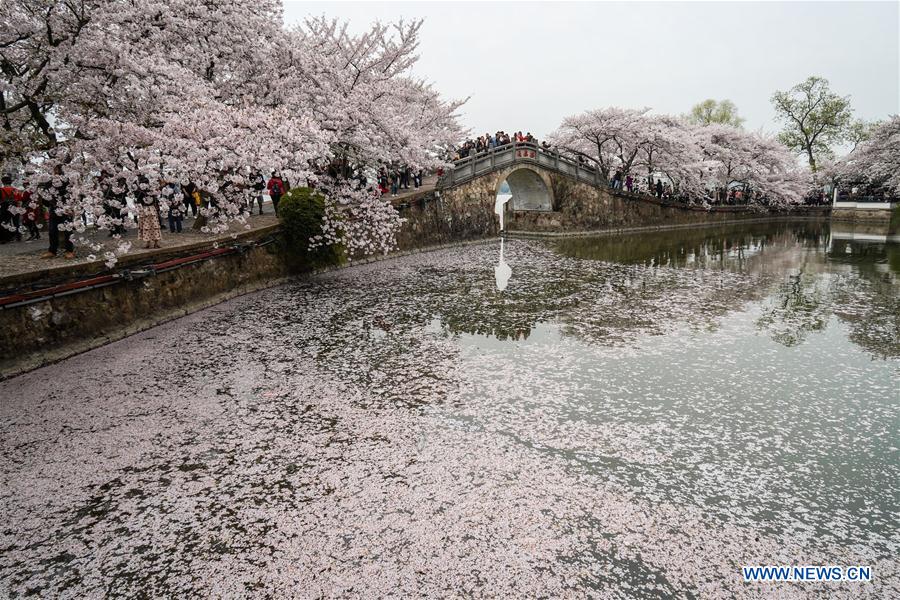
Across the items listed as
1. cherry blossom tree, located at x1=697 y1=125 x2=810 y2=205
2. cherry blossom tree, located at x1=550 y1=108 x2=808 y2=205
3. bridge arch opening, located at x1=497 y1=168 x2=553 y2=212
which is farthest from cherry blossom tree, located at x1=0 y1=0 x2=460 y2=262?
cherry blossom tree, located at x1=697 y1=125 x2=810 y2=205

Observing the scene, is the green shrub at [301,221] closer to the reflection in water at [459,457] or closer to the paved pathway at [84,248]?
the paved pathway at [84,248]

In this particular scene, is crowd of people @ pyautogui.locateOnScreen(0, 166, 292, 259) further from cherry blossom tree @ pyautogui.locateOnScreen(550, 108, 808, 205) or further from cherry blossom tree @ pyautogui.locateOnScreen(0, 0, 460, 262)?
cherry blossom tree @ pyautogui.locateOnScreen(550, 108, 808, 205)

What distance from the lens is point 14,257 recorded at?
10031mm

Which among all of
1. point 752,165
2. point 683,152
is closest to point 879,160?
point 752,165

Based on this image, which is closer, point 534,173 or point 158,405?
point 158,405

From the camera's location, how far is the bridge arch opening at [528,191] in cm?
2902

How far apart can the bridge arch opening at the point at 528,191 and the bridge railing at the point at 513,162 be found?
96 cm

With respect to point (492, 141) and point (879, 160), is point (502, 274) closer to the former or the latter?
point (492, 141)

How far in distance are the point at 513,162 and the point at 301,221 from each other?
15.9 m

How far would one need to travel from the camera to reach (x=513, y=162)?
89.1 ft

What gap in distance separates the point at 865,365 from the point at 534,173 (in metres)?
22.5

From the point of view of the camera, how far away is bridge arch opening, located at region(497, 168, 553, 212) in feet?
95.2

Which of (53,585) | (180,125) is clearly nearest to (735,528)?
(53,585)

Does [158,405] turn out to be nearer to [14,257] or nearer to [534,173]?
[14,257]
